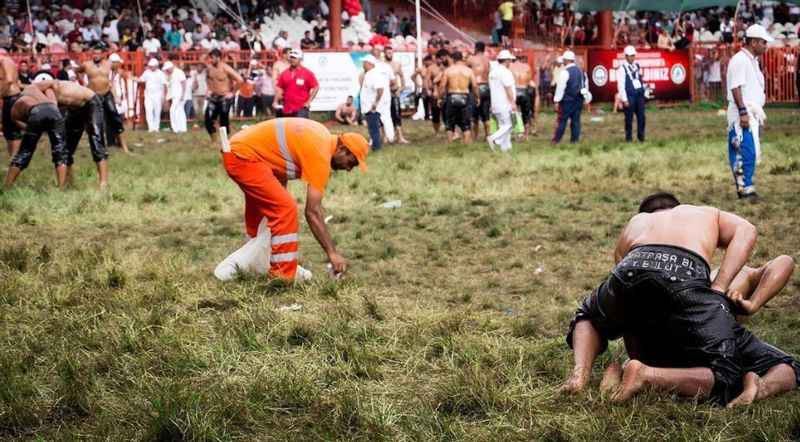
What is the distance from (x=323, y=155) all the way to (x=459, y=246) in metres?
2.26

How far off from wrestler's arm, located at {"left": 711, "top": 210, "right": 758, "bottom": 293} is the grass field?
57 centimetres

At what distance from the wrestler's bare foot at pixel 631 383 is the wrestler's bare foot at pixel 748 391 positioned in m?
0.39

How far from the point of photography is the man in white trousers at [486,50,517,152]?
19.6 meters

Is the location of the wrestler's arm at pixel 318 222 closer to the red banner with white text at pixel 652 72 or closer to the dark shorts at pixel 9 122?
the dark shorts at pixel 9 122

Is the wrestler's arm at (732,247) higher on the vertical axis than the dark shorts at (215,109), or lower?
lower

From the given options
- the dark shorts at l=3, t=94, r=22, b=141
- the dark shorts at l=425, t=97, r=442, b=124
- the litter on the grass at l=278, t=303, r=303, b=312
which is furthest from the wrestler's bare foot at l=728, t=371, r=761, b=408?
the dark shorts at l=425, t=97, r=442, b=124

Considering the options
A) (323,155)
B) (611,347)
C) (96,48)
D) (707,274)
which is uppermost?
(96,48)

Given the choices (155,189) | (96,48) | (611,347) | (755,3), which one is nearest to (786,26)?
(755,3)

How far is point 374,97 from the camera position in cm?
2072

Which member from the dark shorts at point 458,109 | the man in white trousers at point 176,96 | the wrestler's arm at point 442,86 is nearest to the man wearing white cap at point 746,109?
the dark shorts at point 458,109

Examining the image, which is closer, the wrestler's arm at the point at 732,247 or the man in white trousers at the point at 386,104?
the wrestler's arm at the point at 732,247

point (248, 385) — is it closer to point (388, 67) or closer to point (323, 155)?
point (323, 155)

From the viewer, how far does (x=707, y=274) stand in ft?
16.8

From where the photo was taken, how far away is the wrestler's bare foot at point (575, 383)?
17.0 ft
